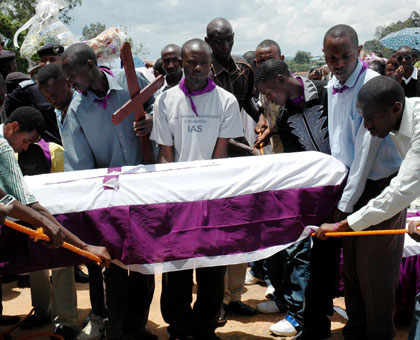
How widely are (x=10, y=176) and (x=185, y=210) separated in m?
1.12

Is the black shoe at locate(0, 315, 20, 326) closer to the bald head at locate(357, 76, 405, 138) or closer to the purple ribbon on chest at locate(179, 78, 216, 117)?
the purple ribbon on chest at locate(179, 78, 216, 117)

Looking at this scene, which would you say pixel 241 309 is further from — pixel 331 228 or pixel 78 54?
pixel 78 54

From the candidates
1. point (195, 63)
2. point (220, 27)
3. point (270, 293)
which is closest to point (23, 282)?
point (270, 293)

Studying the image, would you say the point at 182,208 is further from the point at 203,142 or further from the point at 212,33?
the point at 212,33

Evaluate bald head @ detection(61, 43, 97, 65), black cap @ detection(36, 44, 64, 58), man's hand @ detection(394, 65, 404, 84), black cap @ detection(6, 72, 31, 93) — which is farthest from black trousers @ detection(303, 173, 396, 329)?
man's hand @ detection(394, 65, 404, 84)

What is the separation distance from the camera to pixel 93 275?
13.4 feet

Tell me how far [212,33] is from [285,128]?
1.37m

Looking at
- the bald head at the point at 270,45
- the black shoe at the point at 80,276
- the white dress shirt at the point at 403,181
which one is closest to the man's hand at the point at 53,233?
the white dress shirt at the point at 403,181

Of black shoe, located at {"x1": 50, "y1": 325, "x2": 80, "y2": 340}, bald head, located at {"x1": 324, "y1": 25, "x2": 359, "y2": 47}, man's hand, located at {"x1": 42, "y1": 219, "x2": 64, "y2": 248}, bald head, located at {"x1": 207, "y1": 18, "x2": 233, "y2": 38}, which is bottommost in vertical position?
black shoe, located at {"x1": 50, "y1": 325, "x2": 80, "y2": 340}

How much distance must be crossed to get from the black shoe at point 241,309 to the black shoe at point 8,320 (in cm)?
189

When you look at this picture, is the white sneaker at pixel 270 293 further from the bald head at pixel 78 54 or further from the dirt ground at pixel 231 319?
the bald head at pixel 78 54

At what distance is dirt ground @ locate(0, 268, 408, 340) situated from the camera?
4.23 m

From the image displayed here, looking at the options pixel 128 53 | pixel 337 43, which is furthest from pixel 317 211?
pixel 128 53

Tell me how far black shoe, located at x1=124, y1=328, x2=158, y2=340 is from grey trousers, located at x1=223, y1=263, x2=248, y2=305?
2.84ft
